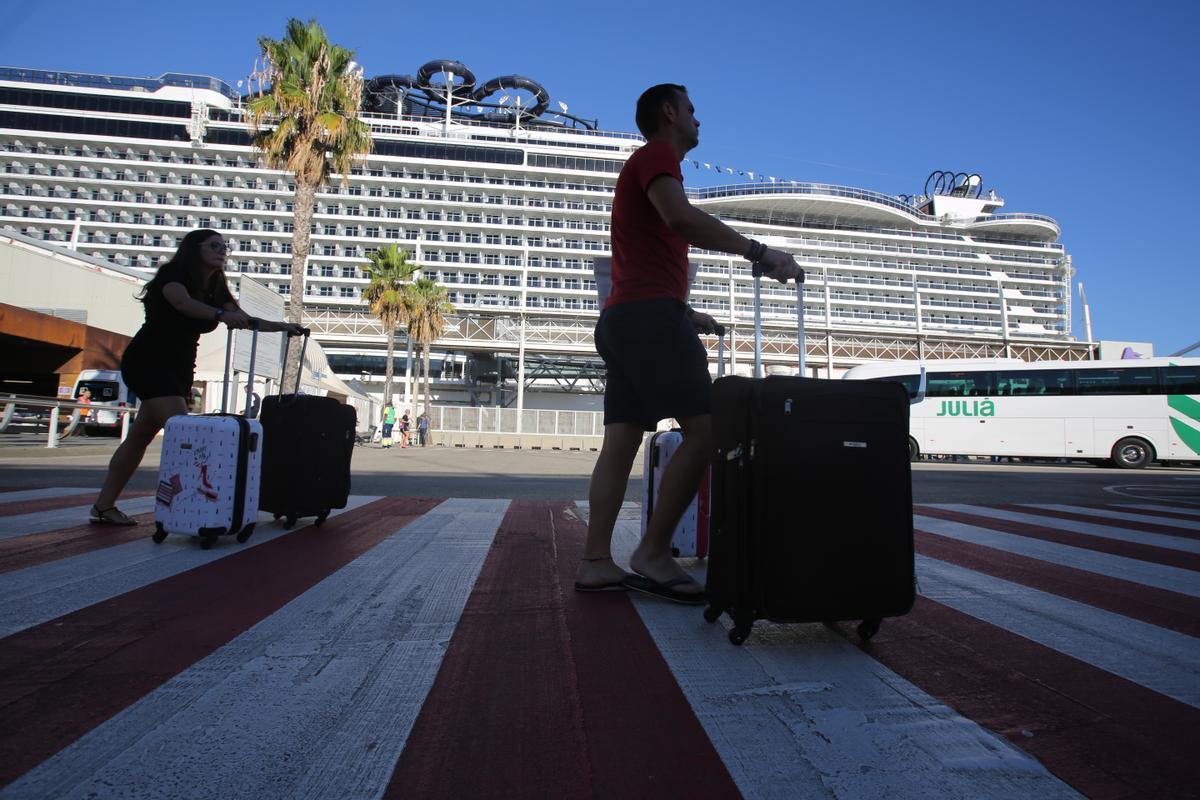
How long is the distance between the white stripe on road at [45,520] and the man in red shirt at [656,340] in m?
2.76

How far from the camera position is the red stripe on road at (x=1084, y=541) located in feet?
10.4

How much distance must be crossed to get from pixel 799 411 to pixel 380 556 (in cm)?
196

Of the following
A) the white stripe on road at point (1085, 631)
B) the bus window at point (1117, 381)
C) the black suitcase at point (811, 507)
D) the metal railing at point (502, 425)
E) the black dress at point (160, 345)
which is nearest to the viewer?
the white stripe on road at point (1085, 631)

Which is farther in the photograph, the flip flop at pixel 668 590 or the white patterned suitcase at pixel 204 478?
the white patterned suitcase at pixel 204 478

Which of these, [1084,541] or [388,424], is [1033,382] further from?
[388,424]

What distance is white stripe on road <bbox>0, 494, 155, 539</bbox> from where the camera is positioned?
9.95 ft

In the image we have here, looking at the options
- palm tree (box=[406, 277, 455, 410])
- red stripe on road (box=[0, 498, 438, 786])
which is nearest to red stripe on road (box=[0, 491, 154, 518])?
red stripe on road (box=[0, 498, 438, 786])

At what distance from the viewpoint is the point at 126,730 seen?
1129 millimetres

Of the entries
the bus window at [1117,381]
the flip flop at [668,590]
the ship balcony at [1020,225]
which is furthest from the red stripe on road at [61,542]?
the ship balcony at [1020,225]

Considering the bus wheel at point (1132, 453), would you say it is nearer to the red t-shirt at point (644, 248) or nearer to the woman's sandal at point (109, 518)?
the red t-shirt at point (644, 248)

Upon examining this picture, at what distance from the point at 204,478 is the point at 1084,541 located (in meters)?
4.75

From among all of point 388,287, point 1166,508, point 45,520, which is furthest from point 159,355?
point 388,287

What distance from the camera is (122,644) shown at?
1.57 m

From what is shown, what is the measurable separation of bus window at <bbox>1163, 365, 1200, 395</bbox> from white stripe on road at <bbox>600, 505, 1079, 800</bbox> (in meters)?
22.0
